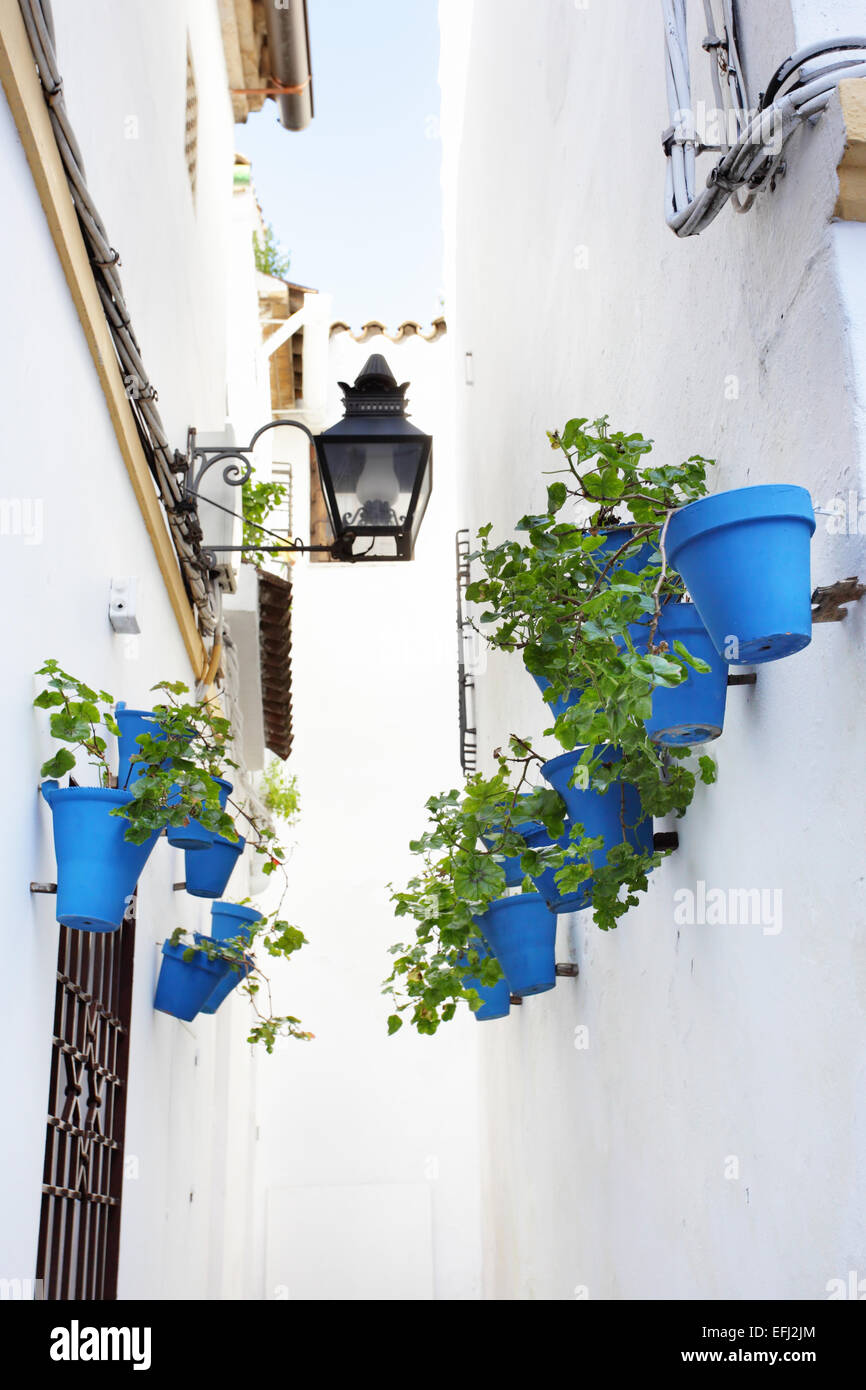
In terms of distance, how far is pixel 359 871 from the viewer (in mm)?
10617

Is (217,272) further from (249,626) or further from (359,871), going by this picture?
(359,871)

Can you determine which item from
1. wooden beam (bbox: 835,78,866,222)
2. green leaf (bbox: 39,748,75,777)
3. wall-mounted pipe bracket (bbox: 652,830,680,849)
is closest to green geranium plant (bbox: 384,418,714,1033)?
wall-mounted pipe bracket (bbox: 652,830,680,849)

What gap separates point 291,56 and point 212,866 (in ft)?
21.7

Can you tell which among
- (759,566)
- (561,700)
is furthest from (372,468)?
(759,566)

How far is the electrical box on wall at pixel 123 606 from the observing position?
3695 millimetres

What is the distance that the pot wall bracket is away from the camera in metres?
1.76

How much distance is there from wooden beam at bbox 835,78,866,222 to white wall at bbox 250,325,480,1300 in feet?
28.1

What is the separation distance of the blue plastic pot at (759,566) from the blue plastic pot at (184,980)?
3070mm

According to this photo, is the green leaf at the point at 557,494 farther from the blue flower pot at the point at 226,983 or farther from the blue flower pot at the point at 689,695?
the blue flower pot at the point at 226,983

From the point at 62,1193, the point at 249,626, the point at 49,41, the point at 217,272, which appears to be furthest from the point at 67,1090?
the point at 217,272

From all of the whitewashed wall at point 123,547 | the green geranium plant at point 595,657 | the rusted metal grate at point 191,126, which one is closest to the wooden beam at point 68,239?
the whitewashed wall at point 123,547

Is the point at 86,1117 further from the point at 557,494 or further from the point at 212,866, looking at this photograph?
the point at 557,494

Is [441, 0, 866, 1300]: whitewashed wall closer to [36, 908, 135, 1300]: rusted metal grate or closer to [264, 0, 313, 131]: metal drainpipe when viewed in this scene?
[36, 908, 135, 1300]: rusted metal grate

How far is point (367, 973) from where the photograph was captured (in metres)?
10.1
